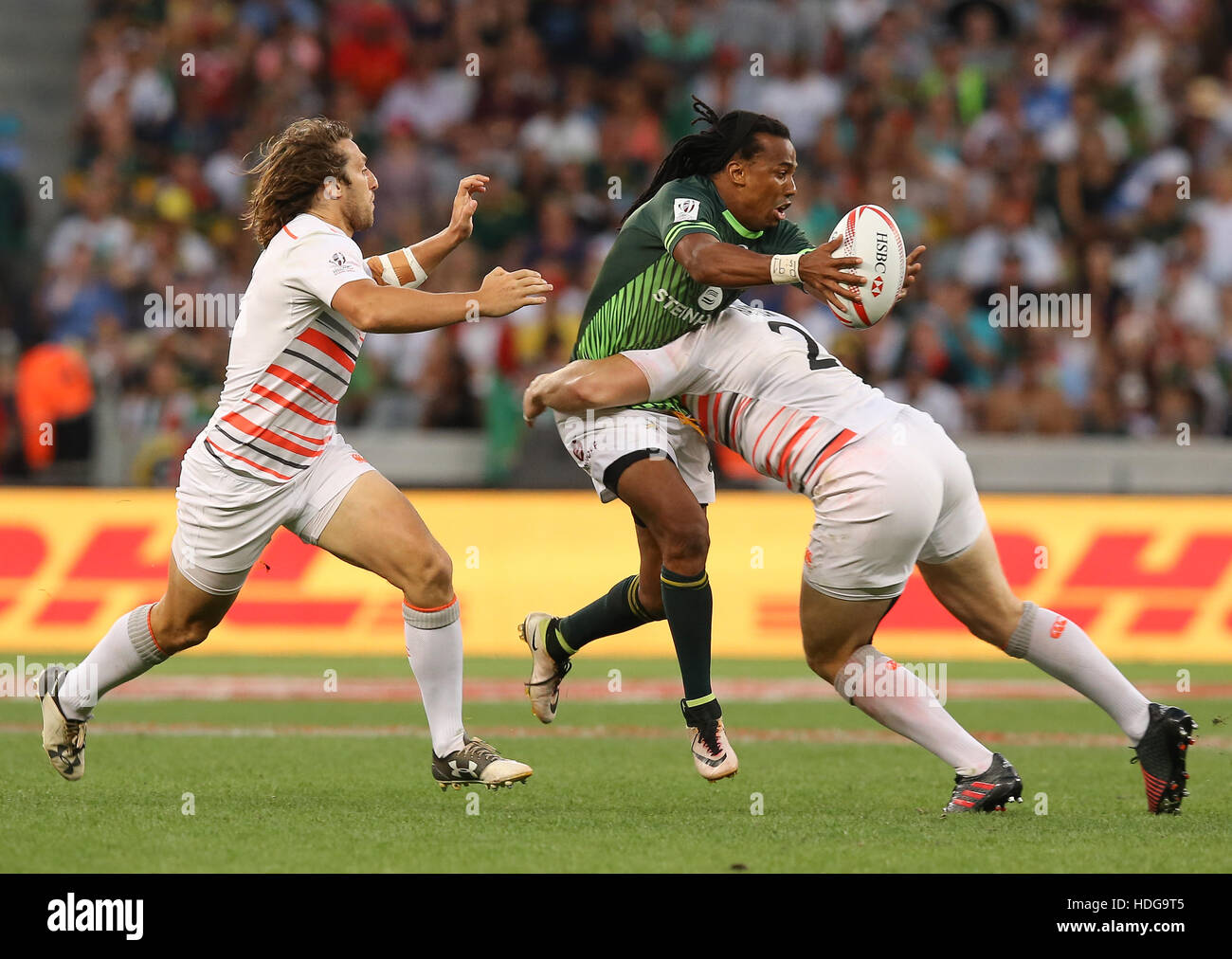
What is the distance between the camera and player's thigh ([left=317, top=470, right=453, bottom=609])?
21.2ft

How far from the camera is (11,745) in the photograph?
27.4ft

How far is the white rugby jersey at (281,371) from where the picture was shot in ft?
21.3

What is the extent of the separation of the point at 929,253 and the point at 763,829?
11369 millimetres

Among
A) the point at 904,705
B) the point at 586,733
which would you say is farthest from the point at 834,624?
the point at 586,733

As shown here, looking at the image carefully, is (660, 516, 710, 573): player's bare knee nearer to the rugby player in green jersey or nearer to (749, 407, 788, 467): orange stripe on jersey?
the rugby player in green jersey

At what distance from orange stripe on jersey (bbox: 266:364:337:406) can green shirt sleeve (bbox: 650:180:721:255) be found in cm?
144

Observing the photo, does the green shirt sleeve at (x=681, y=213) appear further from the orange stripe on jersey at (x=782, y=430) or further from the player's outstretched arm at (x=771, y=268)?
the orange stripe on jersey at (x=782, y=430)

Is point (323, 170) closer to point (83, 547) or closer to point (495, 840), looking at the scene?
point (495, 840)

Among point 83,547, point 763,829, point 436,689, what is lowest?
point 763,829

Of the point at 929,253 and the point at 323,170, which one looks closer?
the point at 323,170

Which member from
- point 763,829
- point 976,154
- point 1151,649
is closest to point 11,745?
point 763,829

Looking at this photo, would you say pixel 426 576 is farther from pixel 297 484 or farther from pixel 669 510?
pixel 669 510

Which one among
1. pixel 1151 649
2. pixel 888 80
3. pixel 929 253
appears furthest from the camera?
pixel 888 80

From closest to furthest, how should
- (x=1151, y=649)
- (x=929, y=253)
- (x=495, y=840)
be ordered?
(x=495, y=840) → (x=1151, y=649) → (x=929, y=253)
